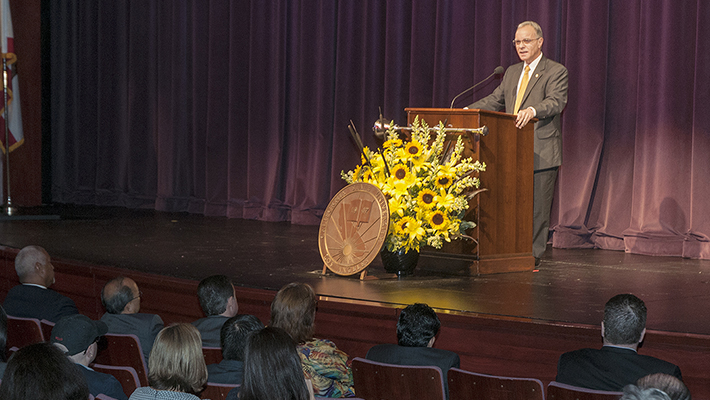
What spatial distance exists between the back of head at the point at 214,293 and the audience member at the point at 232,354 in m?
0.62

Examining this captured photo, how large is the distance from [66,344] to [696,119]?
4704 mm

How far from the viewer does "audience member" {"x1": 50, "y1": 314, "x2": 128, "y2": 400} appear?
2295 millimetres

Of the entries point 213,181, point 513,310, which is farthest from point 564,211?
point 213,181

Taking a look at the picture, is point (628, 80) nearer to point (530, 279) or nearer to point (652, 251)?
point (652, 251)

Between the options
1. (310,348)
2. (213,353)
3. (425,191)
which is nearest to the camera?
(310,348)

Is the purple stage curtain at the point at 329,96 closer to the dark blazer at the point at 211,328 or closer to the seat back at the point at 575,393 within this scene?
the dark blazer at the point at 211,328

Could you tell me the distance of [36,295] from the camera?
11.7 ft

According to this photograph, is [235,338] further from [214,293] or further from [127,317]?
[127,317]

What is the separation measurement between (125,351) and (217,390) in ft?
2.29

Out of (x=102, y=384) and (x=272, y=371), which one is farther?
(x=102, y=384)

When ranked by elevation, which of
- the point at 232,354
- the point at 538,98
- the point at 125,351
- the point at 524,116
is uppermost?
the point at 538,98

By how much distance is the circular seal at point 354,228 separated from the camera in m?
4.14

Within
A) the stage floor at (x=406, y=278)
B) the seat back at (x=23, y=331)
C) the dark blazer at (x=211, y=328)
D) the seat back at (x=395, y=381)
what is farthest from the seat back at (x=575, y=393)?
the seat back at (x=23, y=331)

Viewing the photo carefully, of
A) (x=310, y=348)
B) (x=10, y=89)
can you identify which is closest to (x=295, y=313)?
(x=310, y=348)
